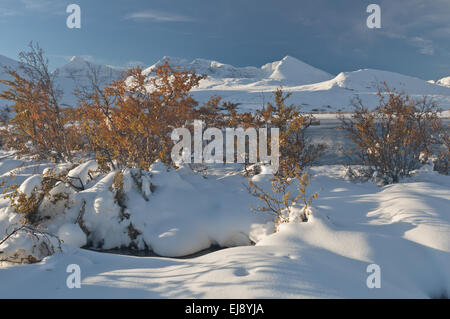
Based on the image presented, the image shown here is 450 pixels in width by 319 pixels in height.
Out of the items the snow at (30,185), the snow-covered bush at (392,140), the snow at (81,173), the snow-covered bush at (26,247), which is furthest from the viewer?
the snow-covered bush at (392,140)

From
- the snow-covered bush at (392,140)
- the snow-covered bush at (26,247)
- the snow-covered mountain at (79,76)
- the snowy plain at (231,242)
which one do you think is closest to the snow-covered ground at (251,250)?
the snowy plain at (231,242)

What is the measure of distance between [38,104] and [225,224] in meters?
8.26

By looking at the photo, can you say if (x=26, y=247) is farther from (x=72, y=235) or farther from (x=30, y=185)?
(x=30, y=185)

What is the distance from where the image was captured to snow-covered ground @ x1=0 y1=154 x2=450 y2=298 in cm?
253

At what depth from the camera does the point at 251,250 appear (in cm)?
340

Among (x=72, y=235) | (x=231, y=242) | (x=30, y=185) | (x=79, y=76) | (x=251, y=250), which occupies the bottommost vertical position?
(x=231, y=242)

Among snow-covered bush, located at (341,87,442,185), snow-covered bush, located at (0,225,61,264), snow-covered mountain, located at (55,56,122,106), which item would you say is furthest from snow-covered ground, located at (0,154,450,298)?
snow-covered mountain, located at (55,56,122,106)

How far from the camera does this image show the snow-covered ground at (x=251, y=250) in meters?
2.53

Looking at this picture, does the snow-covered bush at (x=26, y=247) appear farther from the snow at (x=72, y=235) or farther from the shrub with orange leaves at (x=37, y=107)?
the shrub with orange leaves at (x=37, y=107)

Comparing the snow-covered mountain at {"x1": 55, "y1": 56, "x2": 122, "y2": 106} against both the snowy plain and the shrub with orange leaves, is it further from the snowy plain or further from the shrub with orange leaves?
the snowy plain

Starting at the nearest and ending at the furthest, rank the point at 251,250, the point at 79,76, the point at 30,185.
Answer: the point at 251,250 < the point at 30,185 < the point at 79,76

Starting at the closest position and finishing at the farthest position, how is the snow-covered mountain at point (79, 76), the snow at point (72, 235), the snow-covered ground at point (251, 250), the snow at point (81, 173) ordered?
the snow-covered ground at point (251, 250) → the snow at point (72, 235) → the snow at point (81, 173) → the snow-covered mountain at point (79, 76)

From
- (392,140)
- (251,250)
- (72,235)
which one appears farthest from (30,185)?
(392,140)
